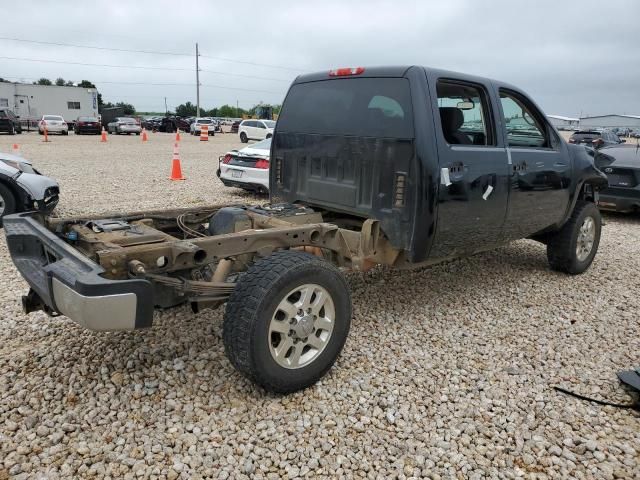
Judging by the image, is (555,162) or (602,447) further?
(555,162)

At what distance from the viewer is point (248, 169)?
9.78 m

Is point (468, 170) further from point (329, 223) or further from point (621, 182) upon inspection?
point (621, 182)

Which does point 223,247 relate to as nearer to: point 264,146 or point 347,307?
point 347,307

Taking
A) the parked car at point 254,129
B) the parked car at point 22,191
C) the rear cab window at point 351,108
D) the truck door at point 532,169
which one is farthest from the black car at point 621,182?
the parked car at point 254,129

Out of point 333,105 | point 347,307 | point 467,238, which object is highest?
point 333,105

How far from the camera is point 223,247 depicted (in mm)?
3143


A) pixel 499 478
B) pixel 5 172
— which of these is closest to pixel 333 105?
pixel 499 478

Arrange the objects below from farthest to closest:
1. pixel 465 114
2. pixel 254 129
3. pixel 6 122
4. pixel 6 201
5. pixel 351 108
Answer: pixel 254 129
pixel 6 122
pixel 6 201
pixel 465 114
pixel 351 108

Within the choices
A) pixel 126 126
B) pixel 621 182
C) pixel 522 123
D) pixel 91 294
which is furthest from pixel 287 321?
pixel 126 126

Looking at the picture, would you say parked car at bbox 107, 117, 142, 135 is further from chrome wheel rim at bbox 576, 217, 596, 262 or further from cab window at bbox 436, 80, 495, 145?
cab window at bbox 436, 80, 495, 145

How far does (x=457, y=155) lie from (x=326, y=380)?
1.89 metres

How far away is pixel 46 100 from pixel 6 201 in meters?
36.8

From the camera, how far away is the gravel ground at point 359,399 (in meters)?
2.58

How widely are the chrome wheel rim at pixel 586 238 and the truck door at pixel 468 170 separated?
1573 mm
